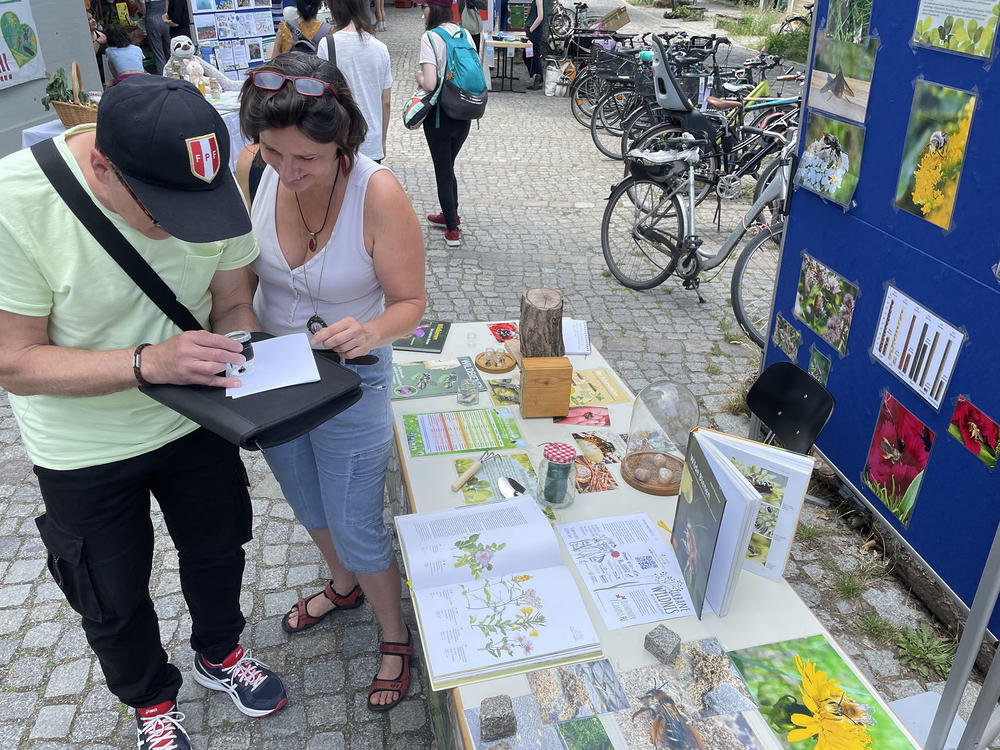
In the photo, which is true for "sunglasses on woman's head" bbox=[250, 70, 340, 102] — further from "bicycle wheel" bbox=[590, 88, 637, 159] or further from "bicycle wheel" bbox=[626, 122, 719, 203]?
"bicycle wheel" bbox=[590, 88, 637, 159]

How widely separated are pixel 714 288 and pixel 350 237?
4556mm

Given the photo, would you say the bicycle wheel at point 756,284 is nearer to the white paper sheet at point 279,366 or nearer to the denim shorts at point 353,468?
the denim shorts at point 353,468

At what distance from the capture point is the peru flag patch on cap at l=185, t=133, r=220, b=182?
141 cm

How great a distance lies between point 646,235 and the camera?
5387 millimetres

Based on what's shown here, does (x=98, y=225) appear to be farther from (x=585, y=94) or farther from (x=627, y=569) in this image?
(x=585, y=94)

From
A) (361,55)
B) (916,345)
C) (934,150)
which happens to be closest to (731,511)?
(916,345)

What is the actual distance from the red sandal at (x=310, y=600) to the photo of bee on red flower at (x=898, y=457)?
214 cm

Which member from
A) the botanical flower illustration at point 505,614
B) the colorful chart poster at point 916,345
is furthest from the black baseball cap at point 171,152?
the colorful chart poster at point 916,345

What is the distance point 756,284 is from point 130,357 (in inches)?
190

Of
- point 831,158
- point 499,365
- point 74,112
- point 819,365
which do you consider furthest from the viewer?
point 74,112

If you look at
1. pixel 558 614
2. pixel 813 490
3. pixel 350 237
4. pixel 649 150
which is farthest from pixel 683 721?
pixel 649 150

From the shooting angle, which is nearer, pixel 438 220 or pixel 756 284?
pixel 756 284

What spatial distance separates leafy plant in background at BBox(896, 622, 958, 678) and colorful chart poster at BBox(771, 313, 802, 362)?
1308 millimetres

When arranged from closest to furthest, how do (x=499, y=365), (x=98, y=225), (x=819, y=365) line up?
(x=98, y=225)
(x=499, y=365)
(x=819, y=365)
